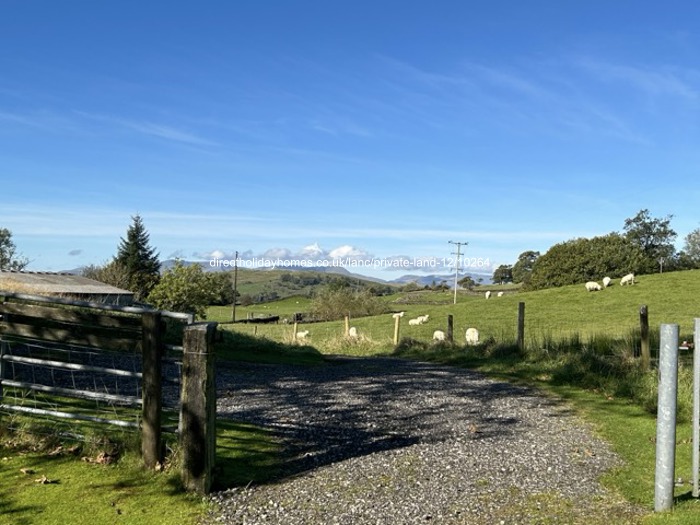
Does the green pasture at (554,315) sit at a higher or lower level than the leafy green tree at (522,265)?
lower

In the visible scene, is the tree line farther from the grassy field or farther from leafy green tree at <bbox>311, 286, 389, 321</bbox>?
the grassy field

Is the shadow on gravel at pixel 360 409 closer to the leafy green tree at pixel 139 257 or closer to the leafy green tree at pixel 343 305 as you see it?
the leafy green tree at pixel 343 305

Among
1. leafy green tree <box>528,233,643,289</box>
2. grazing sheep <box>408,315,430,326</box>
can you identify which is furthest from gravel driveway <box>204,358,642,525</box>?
leafy green tree <box>528,233,643,289</box>

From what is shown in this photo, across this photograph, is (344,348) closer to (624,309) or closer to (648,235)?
(624,309)

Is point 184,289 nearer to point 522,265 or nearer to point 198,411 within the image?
point 198,411

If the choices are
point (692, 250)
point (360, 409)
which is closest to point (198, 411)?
point (360, 409)

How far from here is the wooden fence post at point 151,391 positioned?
6141mm

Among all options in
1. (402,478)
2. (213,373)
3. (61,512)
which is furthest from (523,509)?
(61,512)

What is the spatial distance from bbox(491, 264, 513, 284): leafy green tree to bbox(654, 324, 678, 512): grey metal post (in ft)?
408

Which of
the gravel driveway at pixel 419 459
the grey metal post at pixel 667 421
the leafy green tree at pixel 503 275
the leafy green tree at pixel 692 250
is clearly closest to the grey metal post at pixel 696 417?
the grey metal post at pixel 667 421

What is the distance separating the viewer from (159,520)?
5137 mm

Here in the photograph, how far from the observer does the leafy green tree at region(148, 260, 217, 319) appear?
6662 cm

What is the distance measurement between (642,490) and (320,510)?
3509 mm

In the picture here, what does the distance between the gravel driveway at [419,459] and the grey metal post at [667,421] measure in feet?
1.22
